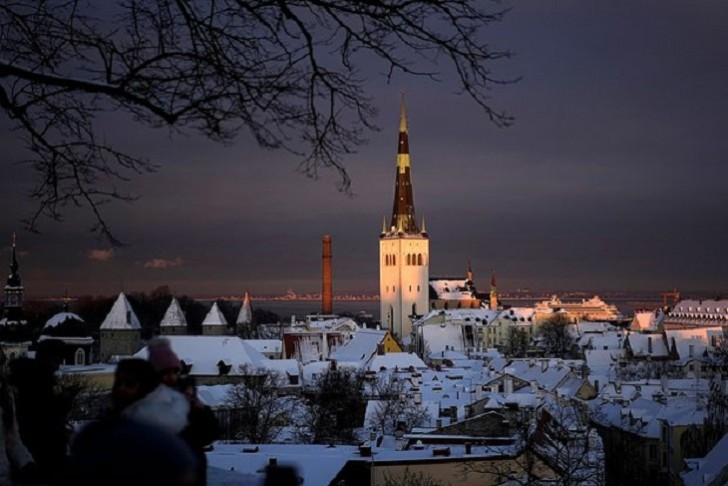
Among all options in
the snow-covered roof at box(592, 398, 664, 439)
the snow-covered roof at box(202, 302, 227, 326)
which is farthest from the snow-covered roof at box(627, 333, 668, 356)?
the snow-covered roof at box(592, 398, 664, 439)

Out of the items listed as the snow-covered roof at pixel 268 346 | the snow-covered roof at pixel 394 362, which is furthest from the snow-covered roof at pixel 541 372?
the snow-covered roof at pixel 268 346

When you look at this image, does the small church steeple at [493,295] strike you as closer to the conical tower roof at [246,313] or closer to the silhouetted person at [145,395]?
→ the conical tower roof at [246,313]

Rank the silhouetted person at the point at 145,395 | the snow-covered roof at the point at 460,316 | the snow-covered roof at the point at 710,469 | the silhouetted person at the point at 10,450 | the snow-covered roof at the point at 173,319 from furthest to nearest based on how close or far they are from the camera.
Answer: the snow-covered roof at the point at 460,316, the snow-covered roof at the point at 173,319, the snow-covered roof at the point at 710,469, the silhouetted person at the point at 10,450, the silhouetted person at the point at 145,395

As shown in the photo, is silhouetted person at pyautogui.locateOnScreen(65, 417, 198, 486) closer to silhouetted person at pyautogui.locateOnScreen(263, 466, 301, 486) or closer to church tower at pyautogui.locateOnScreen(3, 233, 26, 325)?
silhouetted person at pyautogui.locateOnScreen(263, 466, 301, 486)

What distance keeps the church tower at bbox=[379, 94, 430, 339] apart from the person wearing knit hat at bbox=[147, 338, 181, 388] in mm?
119453

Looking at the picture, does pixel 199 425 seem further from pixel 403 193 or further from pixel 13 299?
pixel 403 193

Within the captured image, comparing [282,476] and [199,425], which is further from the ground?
[199,425]

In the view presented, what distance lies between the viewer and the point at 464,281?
5827 inches

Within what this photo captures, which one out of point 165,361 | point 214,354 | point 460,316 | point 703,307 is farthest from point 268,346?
point 165,361

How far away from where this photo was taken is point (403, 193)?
400ft

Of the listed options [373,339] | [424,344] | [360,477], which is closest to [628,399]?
[360,477]

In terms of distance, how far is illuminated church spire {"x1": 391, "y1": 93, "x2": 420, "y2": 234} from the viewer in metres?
121

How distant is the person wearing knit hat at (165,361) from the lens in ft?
12.7

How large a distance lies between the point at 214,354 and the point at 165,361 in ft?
178
